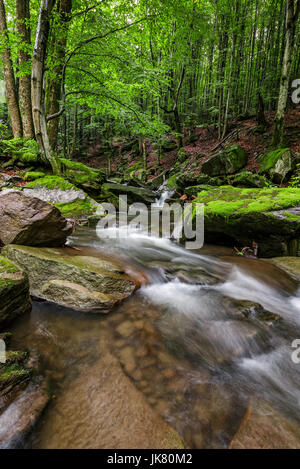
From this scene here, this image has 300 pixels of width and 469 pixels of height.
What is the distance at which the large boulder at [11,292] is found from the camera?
7.46ft

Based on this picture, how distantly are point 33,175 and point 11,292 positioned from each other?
665cm

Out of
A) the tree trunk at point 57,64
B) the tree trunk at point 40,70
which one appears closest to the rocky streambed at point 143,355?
the tree trunk at point 40,70

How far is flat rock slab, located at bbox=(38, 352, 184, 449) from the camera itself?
4.79ft

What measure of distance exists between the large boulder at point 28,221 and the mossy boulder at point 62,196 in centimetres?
327

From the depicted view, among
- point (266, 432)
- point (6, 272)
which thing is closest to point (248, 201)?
point (266, 432)

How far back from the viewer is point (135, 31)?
7.96m

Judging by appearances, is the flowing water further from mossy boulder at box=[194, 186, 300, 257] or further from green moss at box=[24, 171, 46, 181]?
green moss at box=[24, 171, 46, 181]

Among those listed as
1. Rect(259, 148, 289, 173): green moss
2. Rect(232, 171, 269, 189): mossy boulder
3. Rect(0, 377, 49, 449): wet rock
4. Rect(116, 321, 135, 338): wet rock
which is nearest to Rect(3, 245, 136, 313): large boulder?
Rect(116, 321, 135, 338): wet rock

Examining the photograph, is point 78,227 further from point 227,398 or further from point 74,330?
point 227,398

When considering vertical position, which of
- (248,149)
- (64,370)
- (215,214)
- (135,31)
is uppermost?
(135,31)

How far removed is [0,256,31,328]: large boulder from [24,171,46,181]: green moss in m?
6.13

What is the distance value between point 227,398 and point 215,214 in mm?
4124

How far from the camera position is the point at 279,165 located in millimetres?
→ 8945
